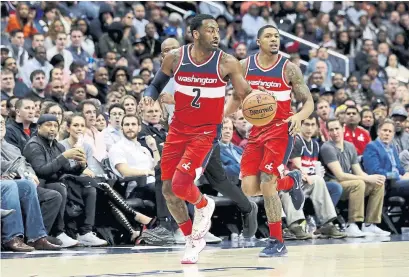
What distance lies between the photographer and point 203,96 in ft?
30.9

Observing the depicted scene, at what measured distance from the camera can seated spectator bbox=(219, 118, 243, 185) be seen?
1291 centimetres

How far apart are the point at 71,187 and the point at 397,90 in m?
9.66

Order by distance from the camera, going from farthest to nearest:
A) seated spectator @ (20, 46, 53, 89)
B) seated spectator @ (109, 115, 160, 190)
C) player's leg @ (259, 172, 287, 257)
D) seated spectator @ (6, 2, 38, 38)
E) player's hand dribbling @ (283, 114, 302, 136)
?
seated spectator @ (6, 2, 38, 38), seated spectator @ (20, 46, 53, 89), seated spectator @ (109, 115, 160, 190), player's leg @ (259, 172, 287, 257), player's hand dribbling @ (283, 114, 302, 136)

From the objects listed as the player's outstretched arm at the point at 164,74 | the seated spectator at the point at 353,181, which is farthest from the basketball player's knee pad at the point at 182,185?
the seated spectator at the point at 353,181

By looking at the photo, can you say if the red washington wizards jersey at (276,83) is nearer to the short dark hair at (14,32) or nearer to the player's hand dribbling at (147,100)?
the player's hand dribbling at (147,100)

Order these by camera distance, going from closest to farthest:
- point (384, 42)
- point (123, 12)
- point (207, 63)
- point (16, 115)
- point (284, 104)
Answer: point (207, 63)
point (284, 104)
point (16, 115)
point (123, 12)
point (384, 42)

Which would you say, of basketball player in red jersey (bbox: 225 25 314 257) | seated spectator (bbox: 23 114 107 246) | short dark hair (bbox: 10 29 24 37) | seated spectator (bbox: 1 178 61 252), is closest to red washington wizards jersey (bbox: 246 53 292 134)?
basketball player in red jersey (bbox: 225 25 314 257)

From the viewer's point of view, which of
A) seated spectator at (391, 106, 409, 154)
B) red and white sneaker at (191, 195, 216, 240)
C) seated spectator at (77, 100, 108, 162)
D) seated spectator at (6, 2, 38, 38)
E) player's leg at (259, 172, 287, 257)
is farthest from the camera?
seated spectator at (6, 2, 38, 38)

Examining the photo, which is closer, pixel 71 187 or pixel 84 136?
pixel 71 187

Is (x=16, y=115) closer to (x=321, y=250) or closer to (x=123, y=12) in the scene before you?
(x=321, y=250)

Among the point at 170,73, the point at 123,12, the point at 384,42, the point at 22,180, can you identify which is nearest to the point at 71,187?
the point at 22,180

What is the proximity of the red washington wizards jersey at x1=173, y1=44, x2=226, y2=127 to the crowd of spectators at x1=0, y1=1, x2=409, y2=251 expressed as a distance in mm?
434

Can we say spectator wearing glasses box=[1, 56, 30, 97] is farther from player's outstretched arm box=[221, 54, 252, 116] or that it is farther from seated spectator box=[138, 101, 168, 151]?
player's outstretched arm box=[221, 54, 252, 116]

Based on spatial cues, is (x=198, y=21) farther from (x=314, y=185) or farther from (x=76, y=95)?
(x=76, y=95)
